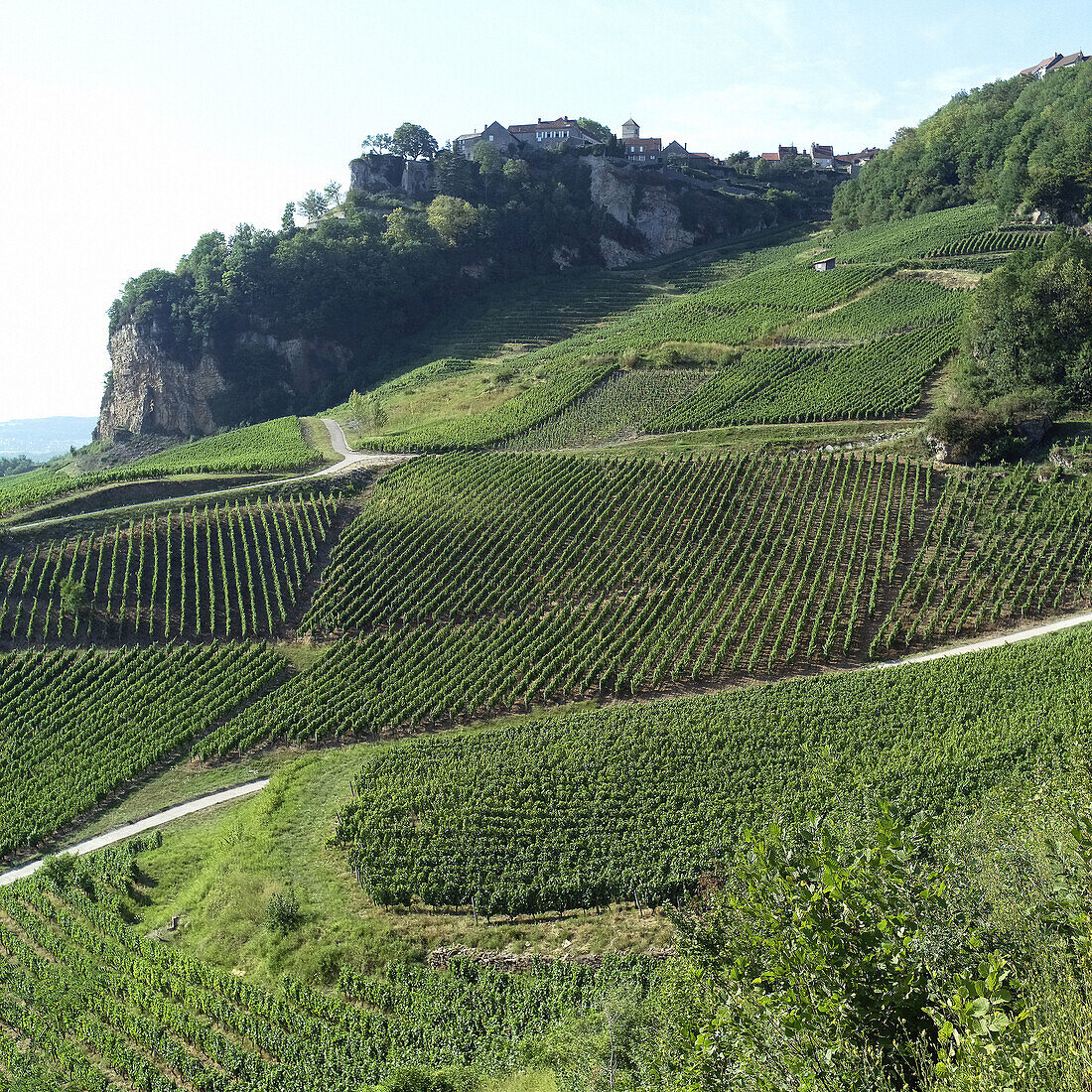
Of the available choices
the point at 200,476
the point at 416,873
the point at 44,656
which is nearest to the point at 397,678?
the point at 416,873

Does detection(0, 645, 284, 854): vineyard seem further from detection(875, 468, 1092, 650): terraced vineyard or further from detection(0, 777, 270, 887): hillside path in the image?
detection(875, 468, 1092, 650): terraced vineyard

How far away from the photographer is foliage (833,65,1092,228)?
7406cm

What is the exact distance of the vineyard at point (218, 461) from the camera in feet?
174

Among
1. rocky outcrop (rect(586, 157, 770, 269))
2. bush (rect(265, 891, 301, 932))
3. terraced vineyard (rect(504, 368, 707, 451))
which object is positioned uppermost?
rocky outcrop (rect(586, 157, 770, 269))

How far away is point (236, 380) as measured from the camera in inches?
3693

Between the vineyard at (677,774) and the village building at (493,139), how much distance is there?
116 meters

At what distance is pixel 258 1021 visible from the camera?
1983 cm

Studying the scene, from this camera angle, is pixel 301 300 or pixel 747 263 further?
pixel 747 263

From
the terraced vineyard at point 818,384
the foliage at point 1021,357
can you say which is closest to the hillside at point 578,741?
the terraced vineyard at point 818,384

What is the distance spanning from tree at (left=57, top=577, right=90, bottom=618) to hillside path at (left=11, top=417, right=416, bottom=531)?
24.4ft

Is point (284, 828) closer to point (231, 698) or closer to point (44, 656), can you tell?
point (231, 698)

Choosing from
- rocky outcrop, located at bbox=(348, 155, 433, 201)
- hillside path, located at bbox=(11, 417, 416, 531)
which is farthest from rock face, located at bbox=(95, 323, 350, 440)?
rocky outcrop, located at bbox=(348, 155, 433, 201)

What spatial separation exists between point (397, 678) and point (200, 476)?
88.4 ft

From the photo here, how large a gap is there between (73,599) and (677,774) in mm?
29810
